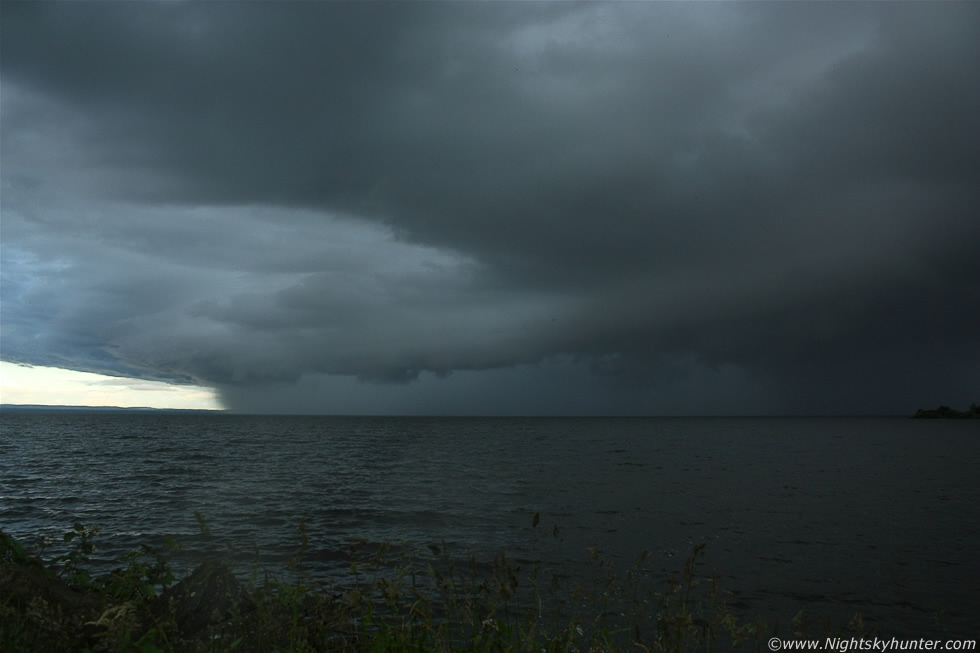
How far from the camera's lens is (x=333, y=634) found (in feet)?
24.3

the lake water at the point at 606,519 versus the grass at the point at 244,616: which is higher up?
the grass at the point at 244,616

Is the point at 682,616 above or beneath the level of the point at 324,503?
above

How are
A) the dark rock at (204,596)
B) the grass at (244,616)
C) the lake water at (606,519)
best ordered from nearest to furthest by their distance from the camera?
1. the grass at (244,616)
2. the dark rock at (204,596)
3. the lake water at (606,519)

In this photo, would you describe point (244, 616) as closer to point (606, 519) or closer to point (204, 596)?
point (204, 596)

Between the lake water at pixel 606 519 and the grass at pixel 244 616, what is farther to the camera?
the lake water at pixel 606 519

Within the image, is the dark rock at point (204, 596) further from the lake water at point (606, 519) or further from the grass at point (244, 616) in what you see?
the lake water at point (606, 519)

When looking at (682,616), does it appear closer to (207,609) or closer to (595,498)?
(207,609)

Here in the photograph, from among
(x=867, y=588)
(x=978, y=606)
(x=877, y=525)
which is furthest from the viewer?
(x=877, y=525)

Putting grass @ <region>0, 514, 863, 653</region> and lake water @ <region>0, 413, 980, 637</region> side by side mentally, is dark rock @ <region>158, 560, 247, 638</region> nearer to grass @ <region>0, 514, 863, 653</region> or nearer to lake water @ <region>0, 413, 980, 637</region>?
grass @ <region>0, 514, 863, 653</region>

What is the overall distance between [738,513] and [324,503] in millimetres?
19472

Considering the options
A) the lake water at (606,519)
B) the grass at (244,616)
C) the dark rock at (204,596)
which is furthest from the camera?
the lake water at (606,519)

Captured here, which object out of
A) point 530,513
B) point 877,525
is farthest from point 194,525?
point 877,525

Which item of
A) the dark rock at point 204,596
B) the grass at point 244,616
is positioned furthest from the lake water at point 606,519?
the grass at point 244,616

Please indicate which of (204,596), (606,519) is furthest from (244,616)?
(606,519)
